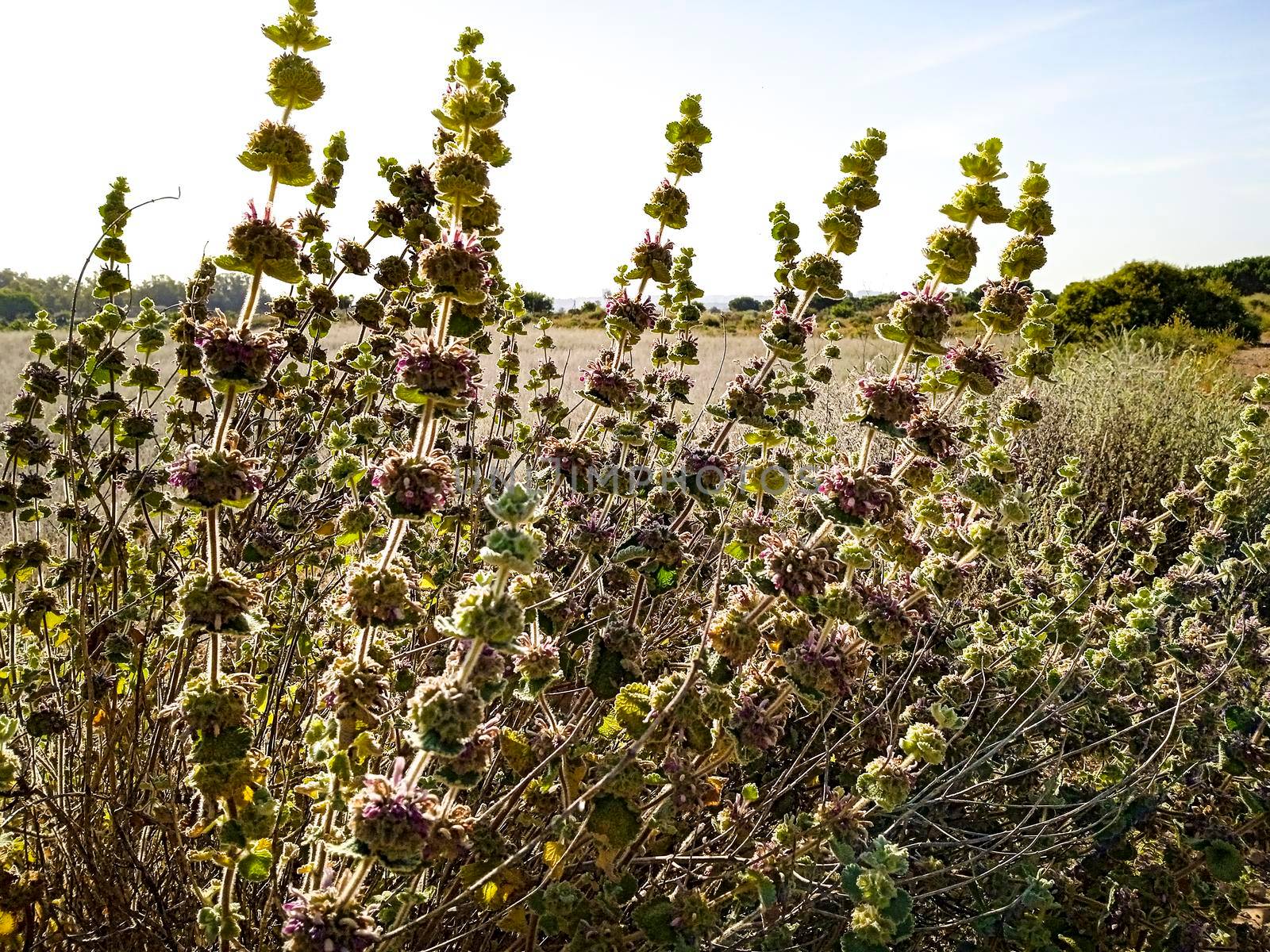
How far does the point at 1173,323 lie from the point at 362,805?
1881cm

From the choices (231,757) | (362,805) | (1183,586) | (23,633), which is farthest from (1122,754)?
(23,633)

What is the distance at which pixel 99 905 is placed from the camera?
242 cm

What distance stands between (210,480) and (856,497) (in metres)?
1.38

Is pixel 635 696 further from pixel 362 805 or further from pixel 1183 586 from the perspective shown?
pixel 1183 586

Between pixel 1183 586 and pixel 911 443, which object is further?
pixel 1183 586

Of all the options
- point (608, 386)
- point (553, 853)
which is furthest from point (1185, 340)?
point (553, 853)

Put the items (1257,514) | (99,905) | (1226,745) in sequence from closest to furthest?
1. (99,905)
2. (1226,745)
3. (1257,514)

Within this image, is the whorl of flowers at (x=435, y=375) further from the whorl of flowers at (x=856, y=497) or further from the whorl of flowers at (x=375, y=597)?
the whorl of flowers at (x=856, y=497)

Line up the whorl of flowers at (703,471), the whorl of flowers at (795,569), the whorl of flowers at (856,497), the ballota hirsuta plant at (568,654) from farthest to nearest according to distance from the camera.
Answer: the whorl of flowers at (703,471), the whorl of flowers at (856,497), the whorl of flowers at (795,569), the ballota hirsuta plant at (568,654)

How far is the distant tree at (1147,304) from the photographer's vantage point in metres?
17.3

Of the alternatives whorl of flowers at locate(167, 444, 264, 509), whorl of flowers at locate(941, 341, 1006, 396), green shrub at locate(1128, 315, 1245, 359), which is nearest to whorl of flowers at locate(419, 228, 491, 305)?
whorl of flowers at locate(167, 444, 264, 509)

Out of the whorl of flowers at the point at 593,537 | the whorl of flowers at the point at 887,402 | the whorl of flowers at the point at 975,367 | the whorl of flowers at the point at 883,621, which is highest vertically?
the whorl of flowers at the point at 975,367

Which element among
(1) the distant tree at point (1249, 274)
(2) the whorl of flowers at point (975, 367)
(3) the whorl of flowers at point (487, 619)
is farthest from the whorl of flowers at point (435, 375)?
(1) the distant tree at point (1249, 274)

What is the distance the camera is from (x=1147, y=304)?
1783 cm
